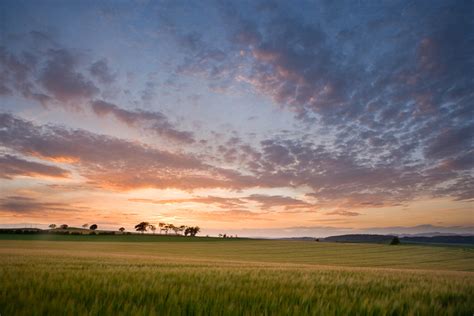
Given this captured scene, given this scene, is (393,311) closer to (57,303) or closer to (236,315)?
(236,315)

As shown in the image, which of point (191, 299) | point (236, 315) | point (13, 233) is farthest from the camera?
point (13, 233)

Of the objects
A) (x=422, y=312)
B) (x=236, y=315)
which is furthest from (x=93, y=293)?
(x=422, y=312)

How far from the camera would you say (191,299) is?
3385 mm

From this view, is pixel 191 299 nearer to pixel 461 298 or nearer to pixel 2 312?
pixel 2 312

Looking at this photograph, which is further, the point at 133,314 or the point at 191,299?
the point at 191,299

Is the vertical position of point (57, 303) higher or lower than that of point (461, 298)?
higher

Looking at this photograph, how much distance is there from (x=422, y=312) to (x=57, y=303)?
4073 mm

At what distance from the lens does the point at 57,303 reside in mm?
2865

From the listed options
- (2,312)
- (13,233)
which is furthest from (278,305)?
(13,233)

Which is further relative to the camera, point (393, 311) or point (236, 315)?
point (393, 311)

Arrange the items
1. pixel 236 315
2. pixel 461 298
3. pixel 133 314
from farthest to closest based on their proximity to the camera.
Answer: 1. pixel 461 298
2. pixel 236 315
3. pixel 133 314

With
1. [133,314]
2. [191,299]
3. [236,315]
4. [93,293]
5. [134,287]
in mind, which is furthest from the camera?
[134,287]

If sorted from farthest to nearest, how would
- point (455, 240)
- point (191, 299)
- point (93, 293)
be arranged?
1. point (455, 240)
2. point (93, 293)
3. point (191, 299)

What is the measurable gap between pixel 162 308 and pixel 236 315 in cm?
85
